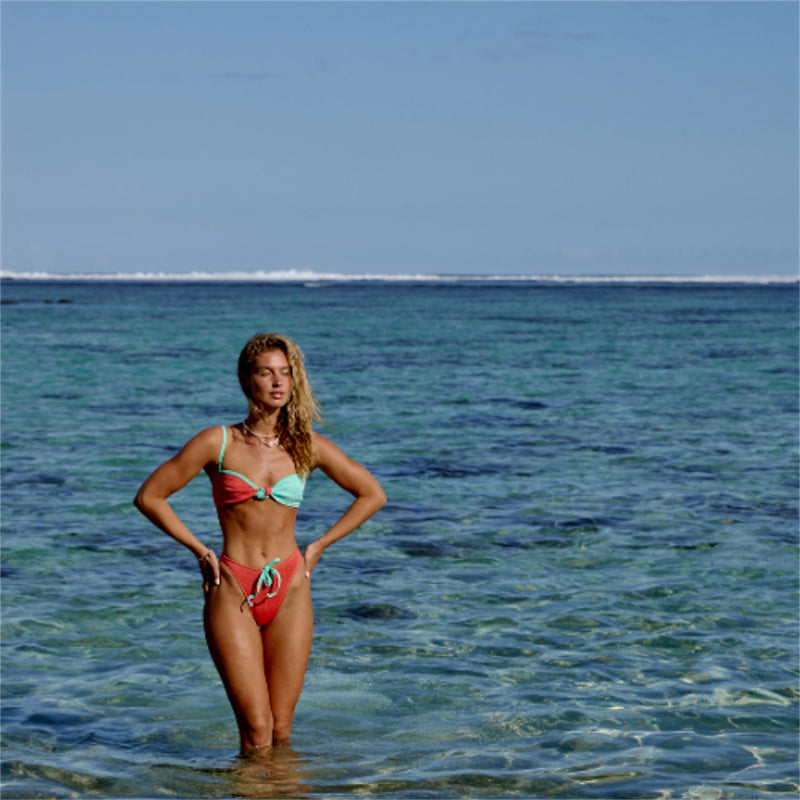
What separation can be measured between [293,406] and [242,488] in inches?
21.2

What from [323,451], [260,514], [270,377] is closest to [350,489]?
[323,451]

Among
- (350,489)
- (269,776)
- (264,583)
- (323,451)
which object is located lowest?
(269,776)

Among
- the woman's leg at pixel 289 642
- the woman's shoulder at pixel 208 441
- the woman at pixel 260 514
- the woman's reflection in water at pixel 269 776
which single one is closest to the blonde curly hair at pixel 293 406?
the woman at pixel 260 514

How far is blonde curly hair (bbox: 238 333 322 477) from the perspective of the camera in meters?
6.62

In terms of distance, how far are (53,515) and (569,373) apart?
78.0ft

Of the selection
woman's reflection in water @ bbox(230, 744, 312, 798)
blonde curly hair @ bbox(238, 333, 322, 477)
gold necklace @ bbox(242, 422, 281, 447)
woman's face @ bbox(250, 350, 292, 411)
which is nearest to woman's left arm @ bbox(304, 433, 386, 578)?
blonde curly hair @ bbox(238, 333, 322, 477)

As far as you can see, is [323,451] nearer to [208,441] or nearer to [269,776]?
[208,441]

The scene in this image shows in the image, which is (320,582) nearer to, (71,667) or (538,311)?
(71,667)

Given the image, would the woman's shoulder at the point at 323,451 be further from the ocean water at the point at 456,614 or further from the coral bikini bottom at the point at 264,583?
the ocean water at the point at 456,614

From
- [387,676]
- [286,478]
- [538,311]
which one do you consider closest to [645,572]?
[387,676]

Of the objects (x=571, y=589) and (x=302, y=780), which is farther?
(x=571, y=589)

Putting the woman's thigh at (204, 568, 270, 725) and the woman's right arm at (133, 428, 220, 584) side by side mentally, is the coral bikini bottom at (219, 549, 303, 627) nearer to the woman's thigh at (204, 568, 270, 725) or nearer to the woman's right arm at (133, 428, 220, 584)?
the woman's thigh at (204, 568, 270, 725)

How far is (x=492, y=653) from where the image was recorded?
1029 centimetres

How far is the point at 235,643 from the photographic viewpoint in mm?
Answer: 6688
